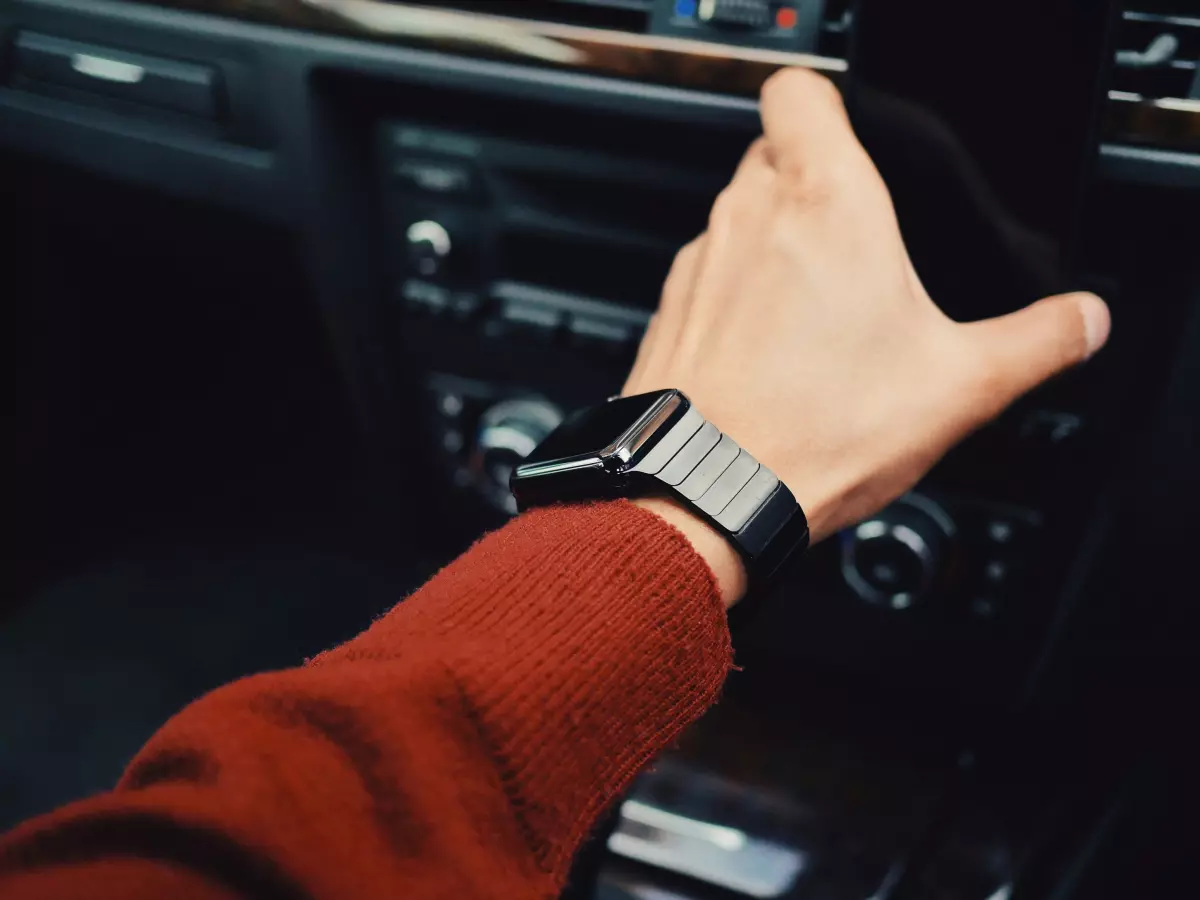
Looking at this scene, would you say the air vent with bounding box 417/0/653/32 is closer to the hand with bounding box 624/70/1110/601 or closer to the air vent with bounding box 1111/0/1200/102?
the hand with bounding box 624/70/1110/601

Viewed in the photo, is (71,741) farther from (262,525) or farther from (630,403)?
(630,403)

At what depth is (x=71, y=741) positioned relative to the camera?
0.96m

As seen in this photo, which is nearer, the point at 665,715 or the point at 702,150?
the point at 665,715

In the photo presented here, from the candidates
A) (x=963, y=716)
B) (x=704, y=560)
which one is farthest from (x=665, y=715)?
(x=963, y=716)

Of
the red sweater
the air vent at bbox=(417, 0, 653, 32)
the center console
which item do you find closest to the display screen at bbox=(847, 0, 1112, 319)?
the center console

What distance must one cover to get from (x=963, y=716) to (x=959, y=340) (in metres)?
0.40

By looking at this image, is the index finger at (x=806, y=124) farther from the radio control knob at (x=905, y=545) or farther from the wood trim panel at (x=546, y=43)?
the radio control knob at (x=905, y=545)

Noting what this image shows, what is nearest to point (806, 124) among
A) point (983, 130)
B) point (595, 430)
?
point (983, 130)

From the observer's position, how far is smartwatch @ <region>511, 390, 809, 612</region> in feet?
1.49

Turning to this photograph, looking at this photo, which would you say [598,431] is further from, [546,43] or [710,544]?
→ [546,43]

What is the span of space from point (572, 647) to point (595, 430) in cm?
14

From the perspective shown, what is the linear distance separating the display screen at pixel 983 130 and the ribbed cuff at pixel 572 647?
239 millimetres

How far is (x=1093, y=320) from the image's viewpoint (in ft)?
1.69

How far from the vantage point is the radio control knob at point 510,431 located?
2.55 feet
